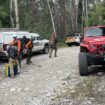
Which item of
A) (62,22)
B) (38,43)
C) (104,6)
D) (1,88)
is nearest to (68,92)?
(1,88)

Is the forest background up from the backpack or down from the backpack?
up

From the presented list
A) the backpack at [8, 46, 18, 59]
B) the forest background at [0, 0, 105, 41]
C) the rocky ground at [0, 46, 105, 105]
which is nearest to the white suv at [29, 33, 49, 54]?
the rocky ground at [0, 46, 105, 105]

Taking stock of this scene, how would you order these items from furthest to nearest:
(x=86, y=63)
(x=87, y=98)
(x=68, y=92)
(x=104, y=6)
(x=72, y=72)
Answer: (x=104, y=6), (x=72, y=72), (x=86, y=63), (x=68, y=92), (x=87, y=98)

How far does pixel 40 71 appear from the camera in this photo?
1574 centimetres

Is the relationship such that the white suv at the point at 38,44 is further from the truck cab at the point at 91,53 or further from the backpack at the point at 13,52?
the truck cab at the point at 91,53

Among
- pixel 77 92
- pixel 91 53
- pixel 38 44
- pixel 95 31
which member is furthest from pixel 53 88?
pixel 38 44

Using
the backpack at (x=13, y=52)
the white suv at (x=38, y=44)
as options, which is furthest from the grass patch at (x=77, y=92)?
the white suv at (x=38, y=44)

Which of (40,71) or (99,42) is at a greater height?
(99,42)

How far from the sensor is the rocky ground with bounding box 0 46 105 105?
1016 centimetres

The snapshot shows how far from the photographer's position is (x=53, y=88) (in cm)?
1178

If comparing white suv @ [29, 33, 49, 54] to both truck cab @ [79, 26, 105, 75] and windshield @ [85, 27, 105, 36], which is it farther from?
truck cab @ [79, 26, 105, 75]

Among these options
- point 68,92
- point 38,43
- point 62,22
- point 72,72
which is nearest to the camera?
point 68,92

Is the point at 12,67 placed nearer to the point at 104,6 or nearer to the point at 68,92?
the point at 68,92

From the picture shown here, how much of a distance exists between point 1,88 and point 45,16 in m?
41.0
